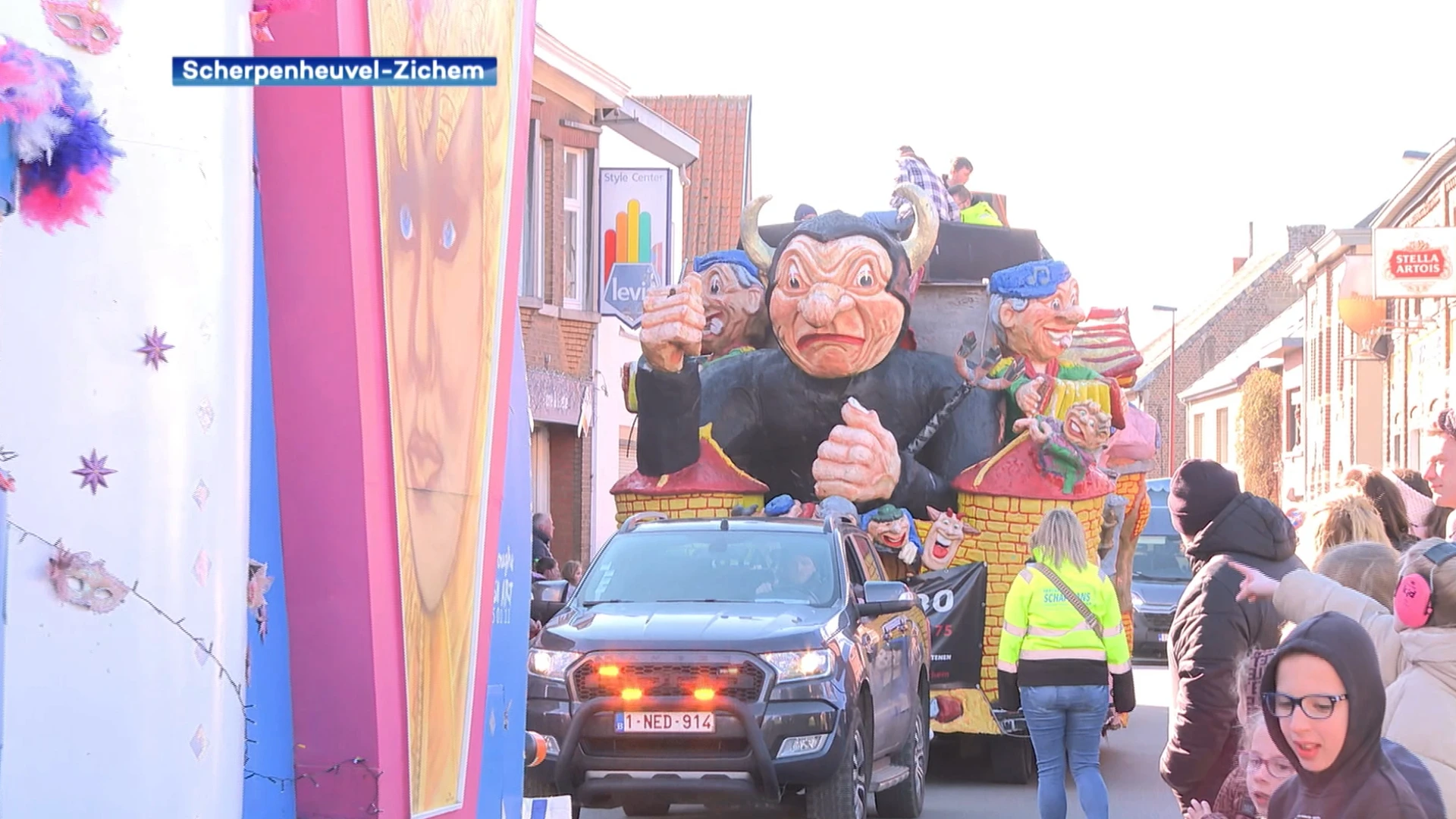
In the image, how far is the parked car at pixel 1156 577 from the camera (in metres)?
25.4

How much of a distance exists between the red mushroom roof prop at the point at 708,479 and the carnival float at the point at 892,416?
0.01 m

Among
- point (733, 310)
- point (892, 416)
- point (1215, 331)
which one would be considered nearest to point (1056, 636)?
point (892, 416)

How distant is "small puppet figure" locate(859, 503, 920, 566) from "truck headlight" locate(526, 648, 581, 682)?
10.8 feet

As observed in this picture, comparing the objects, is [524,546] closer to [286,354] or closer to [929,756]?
[286,354]

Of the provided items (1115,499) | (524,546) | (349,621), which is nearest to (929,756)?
(1115,499)

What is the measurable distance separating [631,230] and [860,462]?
13.8 metres

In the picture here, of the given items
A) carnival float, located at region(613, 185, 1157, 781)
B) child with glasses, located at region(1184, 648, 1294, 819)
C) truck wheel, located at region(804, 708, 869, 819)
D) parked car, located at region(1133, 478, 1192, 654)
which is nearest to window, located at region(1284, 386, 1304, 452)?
parked car, located at region(1133, 478, 1192, 654)

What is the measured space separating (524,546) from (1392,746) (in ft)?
6.60

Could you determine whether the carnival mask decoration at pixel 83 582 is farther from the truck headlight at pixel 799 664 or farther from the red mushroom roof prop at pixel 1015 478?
the red mushroom roof prop at pixel 1015 478

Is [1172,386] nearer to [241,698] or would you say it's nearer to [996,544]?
[996,544]

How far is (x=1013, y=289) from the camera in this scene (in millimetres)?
13336

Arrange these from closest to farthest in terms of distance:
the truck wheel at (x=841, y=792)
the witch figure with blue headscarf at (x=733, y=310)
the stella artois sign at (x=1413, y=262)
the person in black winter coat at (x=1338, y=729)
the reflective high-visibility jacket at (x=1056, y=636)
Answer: the person in black winter coat at (x=1338, y=729)
the reflective high-visibility jacket at (x=1056, y=636)
the truck wheel at (x=841, y=792)
the witch figure with blue headscarf at (x=733, y=310)
the stella artois sign at (x=1413, y=262)

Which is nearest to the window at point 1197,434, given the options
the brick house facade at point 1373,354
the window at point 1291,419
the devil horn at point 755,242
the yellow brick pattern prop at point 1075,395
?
the window at point 1291,419
